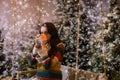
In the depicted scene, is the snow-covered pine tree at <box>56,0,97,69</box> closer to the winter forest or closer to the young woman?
the winter forest

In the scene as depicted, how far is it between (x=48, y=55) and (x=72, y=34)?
862mm

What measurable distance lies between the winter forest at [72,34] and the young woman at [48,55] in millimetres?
472

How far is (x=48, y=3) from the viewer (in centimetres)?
277

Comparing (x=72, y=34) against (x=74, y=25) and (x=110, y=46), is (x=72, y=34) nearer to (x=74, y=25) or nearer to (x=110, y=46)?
(x=74, y=25)

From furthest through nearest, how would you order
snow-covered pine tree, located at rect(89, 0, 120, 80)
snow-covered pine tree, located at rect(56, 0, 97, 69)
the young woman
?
snow-covered pine tree, located at rect(56, 0, 97, 69) → snow-covered pine tree, located at rect(89, 0, 120, 80) → the young woman

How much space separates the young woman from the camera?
1.90 m

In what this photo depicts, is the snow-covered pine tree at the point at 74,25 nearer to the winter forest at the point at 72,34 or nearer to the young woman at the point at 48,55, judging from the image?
the winter forest at the point at 72,34

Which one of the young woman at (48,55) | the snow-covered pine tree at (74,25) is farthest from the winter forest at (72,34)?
the young woman at (48,55)

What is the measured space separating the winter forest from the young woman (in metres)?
0.47

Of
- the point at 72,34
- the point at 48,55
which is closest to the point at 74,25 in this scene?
the point at 72,34

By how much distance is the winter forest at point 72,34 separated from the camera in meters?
2.55

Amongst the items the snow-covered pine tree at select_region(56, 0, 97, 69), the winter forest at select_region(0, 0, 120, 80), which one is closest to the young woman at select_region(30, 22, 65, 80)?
the winter forest at select_region(0, 0, 120, 80)

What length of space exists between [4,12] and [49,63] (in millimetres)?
1342

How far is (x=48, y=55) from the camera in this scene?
192 centimetres
